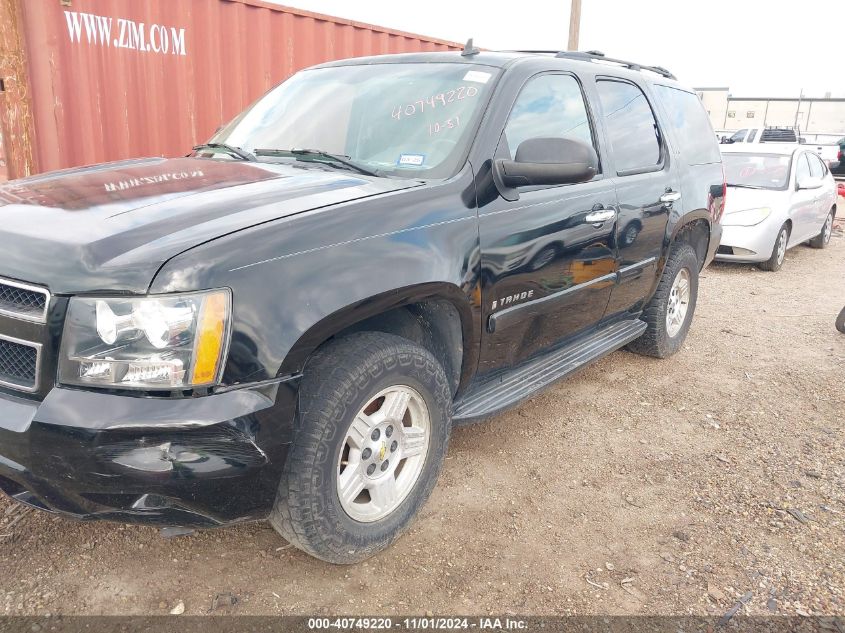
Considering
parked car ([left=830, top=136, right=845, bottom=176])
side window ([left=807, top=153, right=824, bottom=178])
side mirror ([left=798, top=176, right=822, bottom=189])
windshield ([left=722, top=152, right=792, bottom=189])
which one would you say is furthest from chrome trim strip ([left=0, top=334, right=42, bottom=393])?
parked car ([left=830, top=136, right=845, bottom=176])

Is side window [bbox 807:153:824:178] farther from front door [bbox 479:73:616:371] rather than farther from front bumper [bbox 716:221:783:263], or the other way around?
front door [bbox 479:73:616:371]

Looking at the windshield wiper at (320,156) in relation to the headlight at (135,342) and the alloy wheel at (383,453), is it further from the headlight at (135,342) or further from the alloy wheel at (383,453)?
the headlight at (135,342)

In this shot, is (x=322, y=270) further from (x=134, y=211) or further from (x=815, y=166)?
(x=815, y=166)

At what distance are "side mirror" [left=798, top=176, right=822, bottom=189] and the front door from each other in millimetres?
6786

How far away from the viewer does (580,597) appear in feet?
7.75

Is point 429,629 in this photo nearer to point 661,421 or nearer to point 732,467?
point 732,467

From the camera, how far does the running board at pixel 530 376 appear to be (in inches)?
114

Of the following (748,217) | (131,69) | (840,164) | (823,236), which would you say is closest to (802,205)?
(748,217)

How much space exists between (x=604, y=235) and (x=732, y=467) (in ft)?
4.41

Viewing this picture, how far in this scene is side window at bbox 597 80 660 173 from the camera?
146 inches

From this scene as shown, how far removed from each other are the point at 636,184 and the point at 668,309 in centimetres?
130

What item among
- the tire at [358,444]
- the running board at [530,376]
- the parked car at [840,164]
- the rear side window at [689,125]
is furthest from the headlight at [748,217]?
the parked car at [840,164]

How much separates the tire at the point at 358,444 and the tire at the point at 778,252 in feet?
24.0

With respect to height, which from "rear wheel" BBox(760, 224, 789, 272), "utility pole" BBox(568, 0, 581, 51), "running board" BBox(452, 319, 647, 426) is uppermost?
"utility pole" BBox(568, 0, 581, 51)
